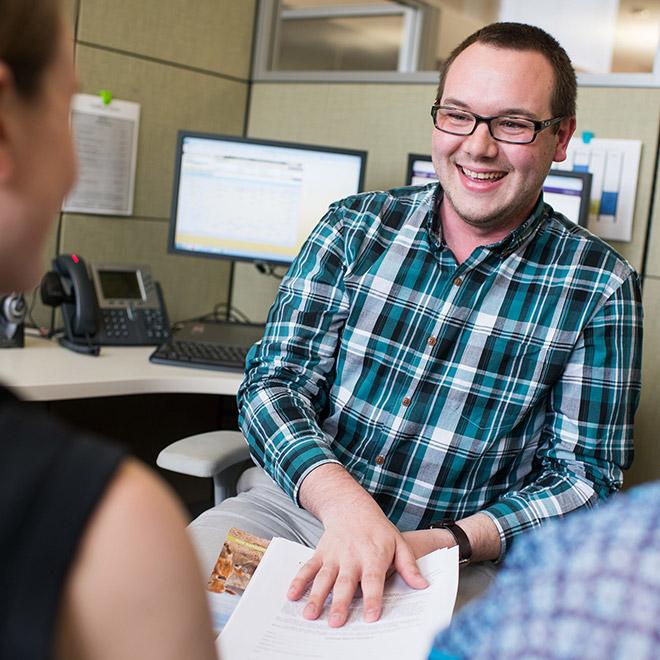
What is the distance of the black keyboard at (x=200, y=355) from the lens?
6.11 feet

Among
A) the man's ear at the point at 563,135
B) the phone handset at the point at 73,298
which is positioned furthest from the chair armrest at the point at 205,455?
the man's ear at the point at 563,135

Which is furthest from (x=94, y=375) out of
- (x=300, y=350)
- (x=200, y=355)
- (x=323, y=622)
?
(x=323, y=622)

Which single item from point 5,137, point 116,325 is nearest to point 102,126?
point 116,325

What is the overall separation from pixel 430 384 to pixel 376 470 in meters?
0.15

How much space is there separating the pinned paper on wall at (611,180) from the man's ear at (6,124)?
1.61m

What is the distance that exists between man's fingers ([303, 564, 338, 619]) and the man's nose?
64 centimetres

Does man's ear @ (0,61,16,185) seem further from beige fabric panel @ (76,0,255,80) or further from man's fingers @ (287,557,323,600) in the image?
beige fabric panel @ (76,0,255,80)

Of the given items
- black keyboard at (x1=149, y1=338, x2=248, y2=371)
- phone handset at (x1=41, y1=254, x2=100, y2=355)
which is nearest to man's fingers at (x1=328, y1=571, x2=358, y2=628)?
black keyboard at (x1=149, y1=338, x2=248, y2=371)

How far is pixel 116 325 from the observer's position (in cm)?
205

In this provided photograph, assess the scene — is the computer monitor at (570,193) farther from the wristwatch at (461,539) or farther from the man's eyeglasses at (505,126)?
the wristwatch at (461,539)

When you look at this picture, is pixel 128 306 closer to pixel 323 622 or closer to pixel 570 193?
pixel 570 193

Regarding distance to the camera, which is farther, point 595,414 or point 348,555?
point 595,414

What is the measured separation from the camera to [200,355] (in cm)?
190

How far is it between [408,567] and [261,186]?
1233mm
